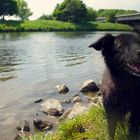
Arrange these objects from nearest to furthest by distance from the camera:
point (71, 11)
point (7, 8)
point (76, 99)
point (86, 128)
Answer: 1. point (86, 128)
2. point (76, 99)
3. point (7, 8)
4. point (71, 11)

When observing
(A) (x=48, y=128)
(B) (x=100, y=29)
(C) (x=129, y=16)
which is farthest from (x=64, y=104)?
(B) (x=100, y=29)

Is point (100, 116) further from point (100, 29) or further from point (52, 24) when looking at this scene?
point (100, 29)

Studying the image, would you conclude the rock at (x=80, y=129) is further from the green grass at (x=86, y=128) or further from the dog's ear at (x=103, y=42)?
the dog's ear at (x=103, y=42)

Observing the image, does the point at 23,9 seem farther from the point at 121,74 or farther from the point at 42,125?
the point at 121,74

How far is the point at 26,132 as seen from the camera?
11562 millimetres

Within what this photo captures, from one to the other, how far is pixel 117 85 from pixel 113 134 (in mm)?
1236

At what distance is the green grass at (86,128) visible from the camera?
788cm

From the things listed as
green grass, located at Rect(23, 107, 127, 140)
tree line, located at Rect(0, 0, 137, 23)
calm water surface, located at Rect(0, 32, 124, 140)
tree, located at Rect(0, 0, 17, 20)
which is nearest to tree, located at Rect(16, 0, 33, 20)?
tree line, located at Rect(0, 0, 137, 23)

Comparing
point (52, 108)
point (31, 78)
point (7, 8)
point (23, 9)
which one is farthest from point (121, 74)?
point (23, 9)

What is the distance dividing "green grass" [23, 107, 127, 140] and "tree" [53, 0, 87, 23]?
105 metres

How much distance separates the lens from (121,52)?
609cm

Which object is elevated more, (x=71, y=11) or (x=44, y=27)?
(x=71, y=11)

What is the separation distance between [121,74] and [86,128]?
2991 millimetres

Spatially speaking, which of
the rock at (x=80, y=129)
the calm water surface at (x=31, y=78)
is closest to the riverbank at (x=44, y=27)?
the calm water surface at (x=31, y=78)
